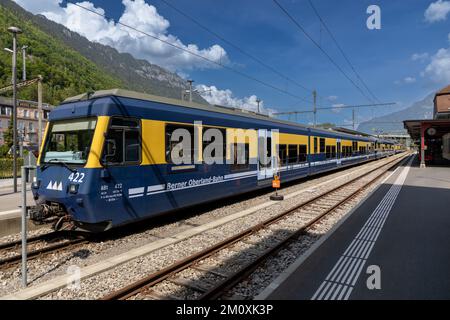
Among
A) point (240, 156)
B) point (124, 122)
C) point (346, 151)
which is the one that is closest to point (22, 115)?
point (346, 151)

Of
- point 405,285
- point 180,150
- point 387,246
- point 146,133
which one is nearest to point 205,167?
point 180,150

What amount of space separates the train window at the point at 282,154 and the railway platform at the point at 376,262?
4966 millimetres

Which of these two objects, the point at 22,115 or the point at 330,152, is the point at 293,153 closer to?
the point at 330,152

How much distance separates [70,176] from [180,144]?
9.28 feet

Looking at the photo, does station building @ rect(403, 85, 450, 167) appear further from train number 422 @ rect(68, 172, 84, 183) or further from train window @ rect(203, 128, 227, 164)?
train number 422 @ rect(68, 172, 84, 183)

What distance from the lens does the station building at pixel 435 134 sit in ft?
92.0

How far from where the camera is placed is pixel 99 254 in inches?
240

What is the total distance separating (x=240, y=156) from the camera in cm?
1066

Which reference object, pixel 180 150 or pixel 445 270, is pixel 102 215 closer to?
pixel 180 150

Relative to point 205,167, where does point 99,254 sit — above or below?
below

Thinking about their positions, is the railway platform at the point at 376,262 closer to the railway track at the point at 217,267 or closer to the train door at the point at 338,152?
the railway track at the point at 217,267

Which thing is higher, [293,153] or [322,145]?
[322,145]

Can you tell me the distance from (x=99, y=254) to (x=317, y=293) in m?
4.32
